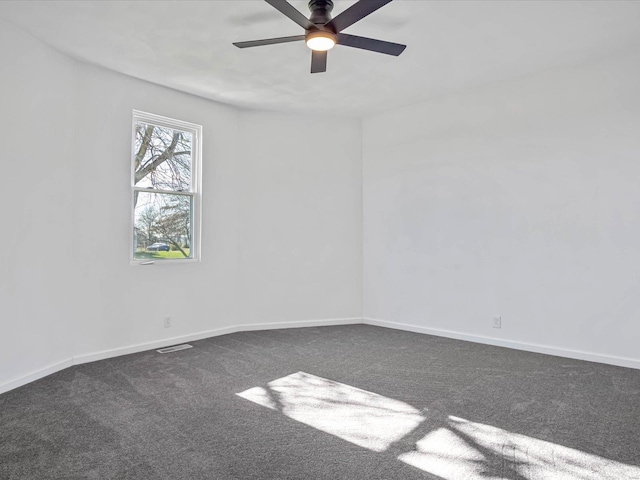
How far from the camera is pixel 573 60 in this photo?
3.66 meters

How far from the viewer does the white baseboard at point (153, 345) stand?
10.1 feet

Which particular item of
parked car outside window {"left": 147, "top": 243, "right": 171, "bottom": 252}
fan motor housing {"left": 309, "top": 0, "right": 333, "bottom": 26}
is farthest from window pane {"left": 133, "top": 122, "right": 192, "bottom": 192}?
fan motor housing {"left": 309, "top": 0, "right": 333, "bottom": 26}

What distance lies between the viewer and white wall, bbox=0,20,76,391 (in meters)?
2.97

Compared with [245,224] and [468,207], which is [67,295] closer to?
[245,224]

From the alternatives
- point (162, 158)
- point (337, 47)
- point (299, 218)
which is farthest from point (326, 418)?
point (162, 158)

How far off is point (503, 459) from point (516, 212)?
2753mm

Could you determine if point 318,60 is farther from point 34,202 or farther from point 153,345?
point 153,345

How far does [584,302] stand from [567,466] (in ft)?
7.24

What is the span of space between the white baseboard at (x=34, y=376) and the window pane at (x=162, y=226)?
1.12m

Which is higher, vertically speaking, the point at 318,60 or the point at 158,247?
the point at 318,60

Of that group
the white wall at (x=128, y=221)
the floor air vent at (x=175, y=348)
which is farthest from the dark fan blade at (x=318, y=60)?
the floor air vent at (x=175, y=348)

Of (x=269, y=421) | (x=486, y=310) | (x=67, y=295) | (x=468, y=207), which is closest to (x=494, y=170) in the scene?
(x=468, y=207)

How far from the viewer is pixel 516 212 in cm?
412

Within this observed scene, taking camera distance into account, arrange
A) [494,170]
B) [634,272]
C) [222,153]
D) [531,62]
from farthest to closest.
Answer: [222,153] → [494,170] → [531,62] → [634,272]
